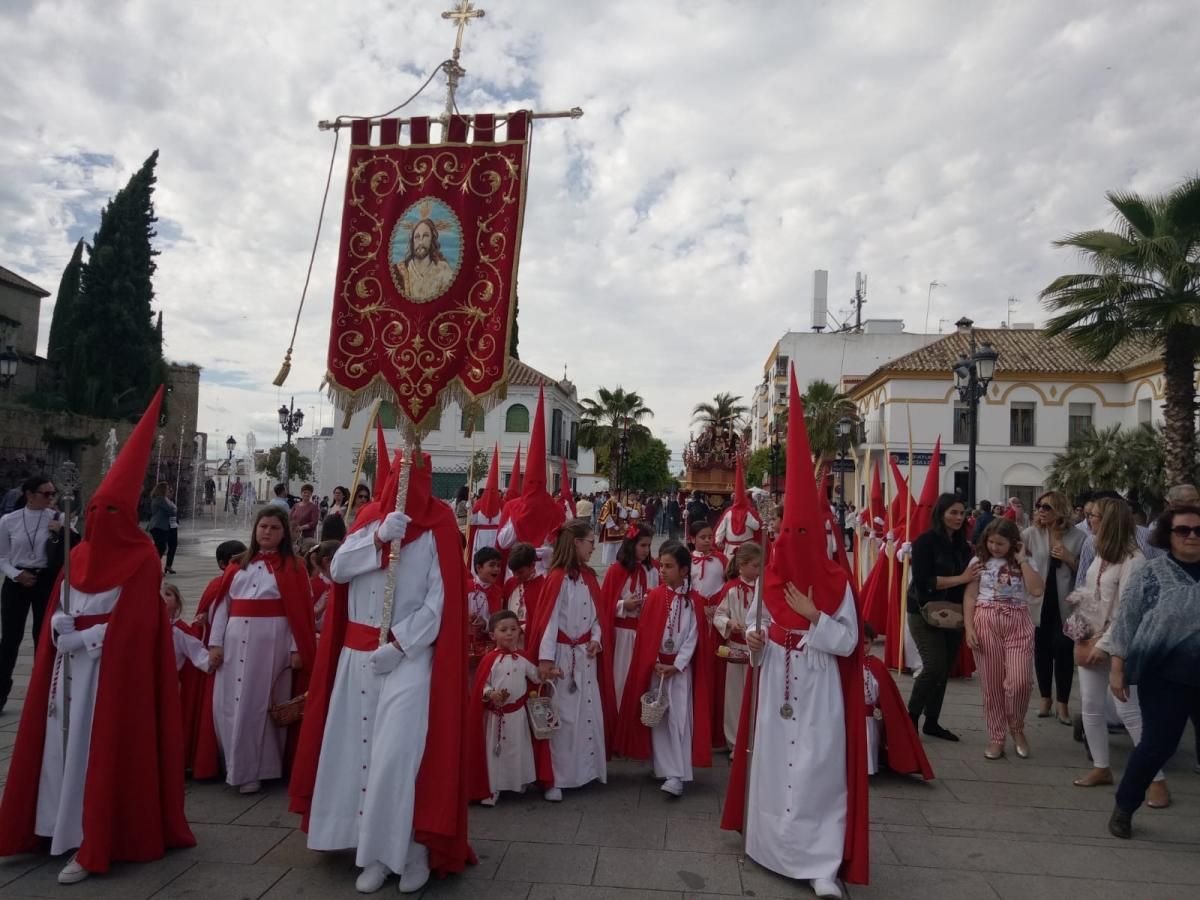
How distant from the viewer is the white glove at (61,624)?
3930 millimetres

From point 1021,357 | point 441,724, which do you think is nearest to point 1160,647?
point 441,724

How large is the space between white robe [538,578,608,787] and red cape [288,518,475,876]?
120 cm

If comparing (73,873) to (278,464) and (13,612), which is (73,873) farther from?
(278,464)

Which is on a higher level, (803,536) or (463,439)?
(463,439)

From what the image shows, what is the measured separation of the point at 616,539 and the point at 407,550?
469 inches

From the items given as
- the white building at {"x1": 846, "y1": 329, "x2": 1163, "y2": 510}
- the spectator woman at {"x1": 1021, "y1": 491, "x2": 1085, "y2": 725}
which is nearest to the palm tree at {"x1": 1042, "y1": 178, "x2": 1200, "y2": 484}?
the spectator woman at {"x1": 1021, "y1": 491, "x2": 1085, "y2": 725}

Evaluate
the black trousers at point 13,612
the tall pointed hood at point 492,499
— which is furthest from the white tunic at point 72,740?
the tall pointed hood at point 492,499

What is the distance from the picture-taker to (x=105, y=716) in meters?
3.93

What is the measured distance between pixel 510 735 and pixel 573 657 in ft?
2.02

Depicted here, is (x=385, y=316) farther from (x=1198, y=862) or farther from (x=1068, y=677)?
(x=1068, y=677)

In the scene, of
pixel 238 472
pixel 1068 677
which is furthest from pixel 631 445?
pixel 1068 677

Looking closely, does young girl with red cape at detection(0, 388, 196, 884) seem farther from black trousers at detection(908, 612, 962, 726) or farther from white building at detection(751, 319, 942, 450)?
white building at detection(751, 319, 942, 450)

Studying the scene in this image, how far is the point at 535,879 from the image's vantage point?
3904mm

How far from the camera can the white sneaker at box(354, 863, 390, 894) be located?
3.71 m
